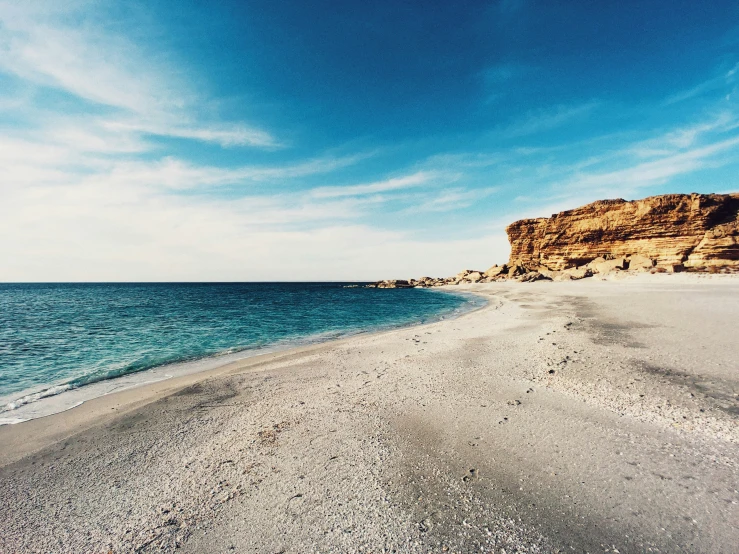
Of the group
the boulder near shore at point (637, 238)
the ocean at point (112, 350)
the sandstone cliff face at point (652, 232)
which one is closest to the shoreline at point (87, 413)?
the ocean at point (112, 350)

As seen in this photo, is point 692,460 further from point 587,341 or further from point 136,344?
point 136,344

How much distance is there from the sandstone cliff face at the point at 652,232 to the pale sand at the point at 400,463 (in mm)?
49049

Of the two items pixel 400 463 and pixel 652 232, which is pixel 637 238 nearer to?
pixel 652 232

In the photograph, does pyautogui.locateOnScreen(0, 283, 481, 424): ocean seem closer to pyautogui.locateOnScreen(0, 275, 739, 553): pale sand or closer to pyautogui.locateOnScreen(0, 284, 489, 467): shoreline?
pyautogui.locateOnScreen(0, 284, 489, 467): shoreline

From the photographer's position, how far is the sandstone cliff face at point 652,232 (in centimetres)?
4319

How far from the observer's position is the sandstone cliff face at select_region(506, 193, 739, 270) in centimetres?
4319

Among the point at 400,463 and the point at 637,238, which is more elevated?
Result: the point at 637,238

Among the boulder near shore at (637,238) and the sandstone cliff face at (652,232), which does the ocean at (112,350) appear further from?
the sandstone cliff face at (652,232)

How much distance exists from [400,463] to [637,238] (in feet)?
207

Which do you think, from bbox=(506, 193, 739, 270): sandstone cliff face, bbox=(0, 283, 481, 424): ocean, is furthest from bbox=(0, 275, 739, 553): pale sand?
bbox=(506, 193, 739, 270): sandstone cliff face

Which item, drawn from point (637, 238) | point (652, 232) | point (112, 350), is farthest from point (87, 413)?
point (637, 238)

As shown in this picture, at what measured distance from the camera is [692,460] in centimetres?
450

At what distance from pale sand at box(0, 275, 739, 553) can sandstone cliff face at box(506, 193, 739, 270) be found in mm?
49049

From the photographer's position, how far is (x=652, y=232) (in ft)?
162
